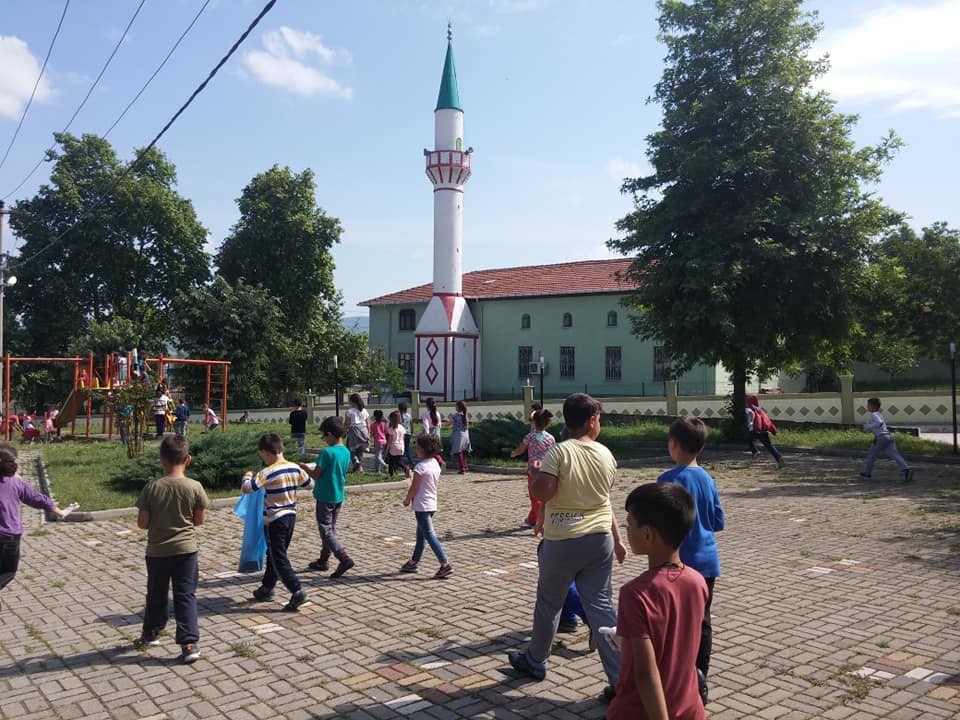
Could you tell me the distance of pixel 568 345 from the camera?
156ft

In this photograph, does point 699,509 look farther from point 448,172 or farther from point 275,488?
point 448,172

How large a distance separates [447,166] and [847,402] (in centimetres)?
2567

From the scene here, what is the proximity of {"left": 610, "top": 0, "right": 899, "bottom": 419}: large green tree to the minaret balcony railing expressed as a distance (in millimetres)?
22265

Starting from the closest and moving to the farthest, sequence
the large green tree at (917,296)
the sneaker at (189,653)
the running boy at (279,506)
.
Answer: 1. the sneaker at (189,653)
2. the running boy at (279,506)
3. the large green tree at (917,296)

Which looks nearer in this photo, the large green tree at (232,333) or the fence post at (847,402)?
the fence post at (847,402)

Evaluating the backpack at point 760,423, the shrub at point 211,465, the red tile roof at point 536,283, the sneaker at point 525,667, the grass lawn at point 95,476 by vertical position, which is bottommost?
the grass lawn at point 95,476

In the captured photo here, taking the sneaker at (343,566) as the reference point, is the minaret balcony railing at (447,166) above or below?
above

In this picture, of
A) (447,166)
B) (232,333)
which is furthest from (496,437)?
(447,166)

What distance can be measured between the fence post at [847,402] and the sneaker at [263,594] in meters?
25.6

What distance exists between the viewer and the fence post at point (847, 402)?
2866cm

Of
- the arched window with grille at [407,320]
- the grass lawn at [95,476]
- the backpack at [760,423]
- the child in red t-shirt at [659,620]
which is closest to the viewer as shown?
the child in red t-shirt at [659,620]

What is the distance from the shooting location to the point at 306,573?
8.48 m

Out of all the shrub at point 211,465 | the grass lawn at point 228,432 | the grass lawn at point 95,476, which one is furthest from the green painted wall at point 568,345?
the shrub at point 211,465

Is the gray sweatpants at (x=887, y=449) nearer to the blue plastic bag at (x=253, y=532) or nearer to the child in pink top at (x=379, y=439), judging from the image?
the child in pink top at (x=379, y=439)
